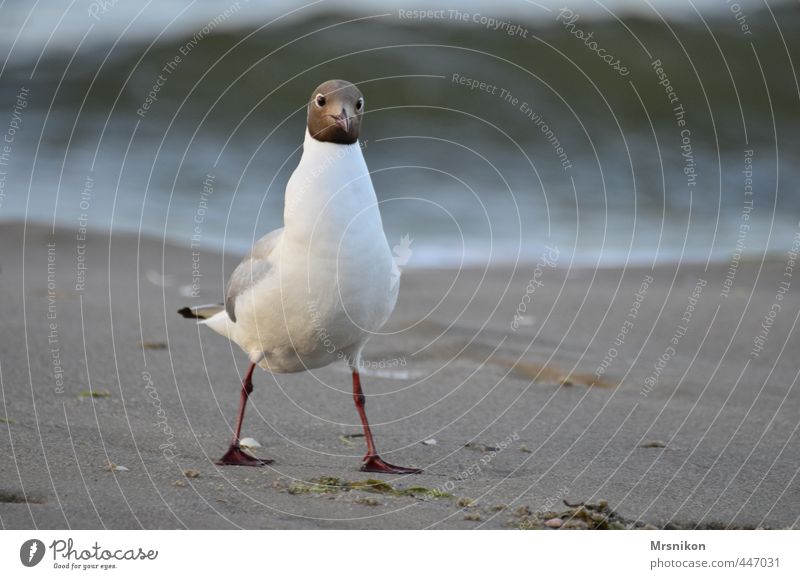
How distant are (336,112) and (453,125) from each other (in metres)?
13.0

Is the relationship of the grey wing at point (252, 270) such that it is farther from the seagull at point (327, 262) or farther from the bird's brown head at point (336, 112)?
the bird's brown head at point (336, 112)

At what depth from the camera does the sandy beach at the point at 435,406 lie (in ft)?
15.4

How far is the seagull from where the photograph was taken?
498 cm

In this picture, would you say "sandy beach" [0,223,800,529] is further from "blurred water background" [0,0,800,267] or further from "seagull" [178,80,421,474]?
"blurred water background" [0,0,800,267]

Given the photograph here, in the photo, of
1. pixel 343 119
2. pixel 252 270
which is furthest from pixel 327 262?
pixel 343 119

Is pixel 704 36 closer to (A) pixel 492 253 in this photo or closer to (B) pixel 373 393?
(A) pixel 492 253

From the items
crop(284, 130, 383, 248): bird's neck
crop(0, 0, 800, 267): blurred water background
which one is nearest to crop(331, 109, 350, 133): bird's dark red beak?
crop(284, 130, 383, 248): bird's neck

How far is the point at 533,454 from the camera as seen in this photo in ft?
18.7

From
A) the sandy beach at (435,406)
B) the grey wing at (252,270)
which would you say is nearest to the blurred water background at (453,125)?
the sandy beach at (435,406)

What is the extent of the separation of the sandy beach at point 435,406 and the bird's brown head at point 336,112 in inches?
65.3

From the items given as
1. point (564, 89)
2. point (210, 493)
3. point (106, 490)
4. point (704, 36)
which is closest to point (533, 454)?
point (210, 493)

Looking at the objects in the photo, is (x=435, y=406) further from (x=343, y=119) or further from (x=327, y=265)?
(x=343, y=119)

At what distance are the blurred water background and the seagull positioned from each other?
710cm
